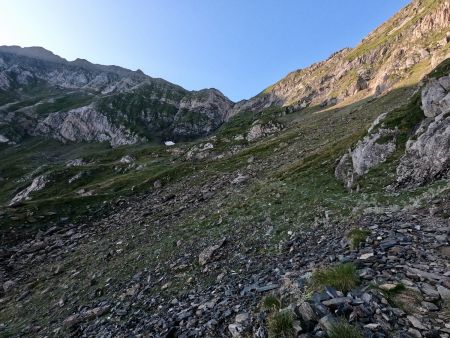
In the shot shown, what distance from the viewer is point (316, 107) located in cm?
15662

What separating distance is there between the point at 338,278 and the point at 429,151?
19.0m

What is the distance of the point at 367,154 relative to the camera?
31188mm

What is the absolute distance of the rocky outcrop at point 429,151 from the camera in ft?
76.6

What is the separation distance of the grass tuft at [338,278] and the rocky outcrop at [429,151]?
52.3ft

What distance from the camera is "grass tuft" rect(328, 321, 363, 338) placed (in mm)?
7883

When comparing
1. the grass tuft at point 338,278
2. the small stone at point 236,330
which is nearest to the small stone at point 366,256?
the grass tuft at point 338,278

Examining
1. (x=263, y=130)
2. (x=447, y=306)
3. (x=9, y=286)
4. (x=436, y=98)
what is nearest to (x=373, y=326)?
(x=447, y=306)

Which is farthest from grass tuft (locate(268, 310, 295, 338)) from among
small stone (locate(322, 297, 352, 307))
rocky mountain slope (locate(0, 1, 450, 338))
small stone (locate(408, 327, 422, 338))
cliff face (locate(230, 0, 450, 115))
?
cliff face (locate(230, 0, 450, 115))

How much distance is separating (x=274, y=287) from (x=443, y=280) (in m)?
5.78

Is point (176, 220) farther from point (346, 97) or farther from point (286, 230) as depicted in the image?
point (346, 97)

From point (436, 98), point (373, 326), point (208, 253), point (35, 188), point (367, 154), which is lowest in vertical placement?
point (35, 188)

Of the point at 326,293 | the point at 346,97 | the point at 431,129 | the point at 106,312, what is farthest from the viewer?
the point at 346,97

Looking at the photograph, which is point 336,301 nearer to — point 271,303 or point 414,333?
point 414,333

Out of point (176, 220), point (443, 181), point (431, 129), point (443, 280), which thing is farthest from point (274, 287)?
point (176, 220)
